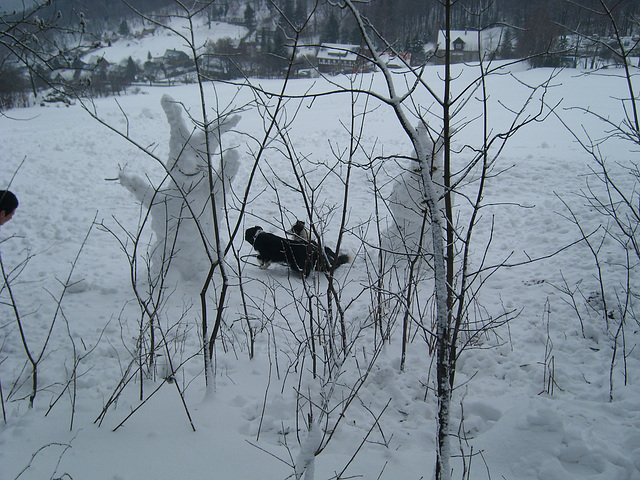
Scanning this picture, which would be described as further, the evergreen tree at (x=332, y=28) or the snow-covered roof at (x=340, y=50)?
the evergreen tree at (x=332, y=28)

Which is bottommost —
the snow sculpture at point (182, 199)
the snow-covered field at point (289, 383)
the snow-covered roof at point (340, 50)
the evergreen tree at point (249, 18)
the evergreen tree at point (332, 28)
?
the snow-covered field at point (289, 383)

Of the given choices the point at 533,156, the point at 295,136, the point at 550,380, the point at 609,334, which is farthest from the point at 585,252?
the point at 295,136

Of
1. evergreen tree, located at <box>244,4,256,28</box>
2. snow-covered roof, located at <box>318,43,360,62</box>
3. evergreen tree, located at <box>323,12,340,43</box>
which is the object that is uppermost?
evergreen tree, located at <box>244,4,256,28</box>

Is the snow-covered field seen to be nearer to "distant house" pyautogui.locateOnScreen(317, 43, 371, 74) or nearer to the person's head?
the person's head

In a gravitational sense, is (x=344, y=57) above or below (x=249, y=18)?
below

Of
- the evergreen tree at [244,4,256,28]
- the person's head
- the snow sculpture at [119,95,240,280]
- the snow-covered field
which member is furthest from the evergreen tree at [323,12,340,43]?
the evergreen tree at [244,4,256,28]

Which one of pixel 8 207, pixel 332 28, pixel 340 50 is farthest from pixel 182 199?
pixel 340 50

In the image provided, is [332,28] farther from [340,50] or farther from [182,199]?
[340,50]

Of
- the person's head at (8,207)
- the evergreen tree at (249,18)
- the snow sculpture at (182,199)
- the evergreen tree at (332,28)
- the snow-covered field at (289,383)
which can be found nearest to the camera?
the snow-covered field at (289,383)

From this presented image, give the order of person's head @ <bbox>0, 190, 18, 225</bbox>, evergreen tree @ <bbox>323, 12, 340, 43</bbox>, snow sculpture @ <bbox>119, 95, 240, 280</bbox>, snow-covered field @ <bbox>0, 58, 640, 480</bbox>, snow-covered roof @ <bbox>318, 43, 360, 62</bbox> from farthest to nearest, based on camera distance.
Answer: evergreen tree @ <bbox>323, 12, 340, 43</bbox>
snow sculpture @ <bbox>119, 95, 240, 280</bbox>
person's head @ <bbox>0, 190, 18, 225</bbox>
snow-covered field @ <bbox>0, 58, 640, 480</bbox>
snow-covered roof @ <bbox>318, 43, 360, 62</bbox>

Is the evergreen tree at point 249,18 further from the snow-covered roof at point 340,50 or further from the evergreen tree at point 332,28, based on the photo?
the snow-covered roof at point 340,50

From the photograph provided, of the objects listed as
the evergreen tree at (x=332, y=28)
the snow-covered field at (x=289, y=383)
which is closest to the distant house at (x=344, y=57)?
the snow-covered field at (x=289, y=383)

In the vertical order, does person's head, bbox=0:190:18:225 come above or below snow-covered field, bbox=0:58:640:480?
above

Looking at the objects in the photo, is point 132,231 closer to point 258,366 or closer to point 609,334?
point 258,366
